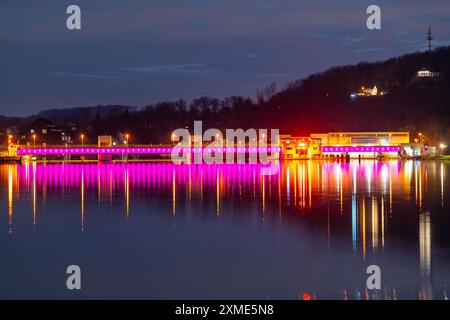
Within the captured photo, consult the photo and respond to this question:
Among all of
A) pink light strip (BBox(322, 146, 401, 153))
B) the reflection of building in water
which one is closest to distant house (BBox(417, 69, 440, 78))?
pink light strip (BBox(322, 146, 401, 153))

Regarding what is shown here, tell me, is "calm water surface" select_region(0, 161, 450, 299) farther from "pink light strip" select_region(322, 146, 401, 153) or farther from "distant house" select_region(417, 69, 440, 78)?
"distant house" select_region(417, 69, 440, 78)

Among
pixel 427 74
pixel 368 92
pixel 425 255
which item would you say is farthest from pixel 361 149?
pixel 425 255

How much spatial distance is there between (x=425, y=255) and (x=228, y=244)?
4666 millimetres

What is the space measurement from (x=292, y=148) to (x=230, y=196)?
71468 mm

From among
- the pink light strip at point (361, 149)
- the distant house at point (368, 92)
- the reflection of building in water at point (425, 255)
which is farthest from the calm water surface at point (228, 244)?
the distant house at point (368, 92)

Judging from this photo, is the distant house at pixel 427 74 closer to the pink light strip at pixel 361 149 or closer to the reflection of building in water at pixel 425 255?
the pink light strip at pixel 361 149

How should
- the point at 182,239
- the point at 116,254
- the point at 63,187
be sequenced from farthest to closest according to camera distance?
the point at 63,187, the point at 182,239, the point at 116,254

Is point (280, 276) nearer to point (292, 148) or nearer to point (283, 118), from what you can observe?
point (292, 148)

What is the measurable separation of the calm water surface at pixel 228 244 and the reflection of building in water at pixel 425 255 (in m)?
0.02

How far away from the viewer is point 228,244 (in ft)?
59.3

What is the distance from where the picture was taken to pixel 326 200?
93.8 feet

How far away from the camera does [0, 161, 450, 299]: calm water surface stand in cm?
1324
